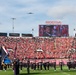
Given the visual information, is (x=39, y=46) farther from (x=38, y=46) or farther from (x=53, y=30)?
(x=53, y=30)

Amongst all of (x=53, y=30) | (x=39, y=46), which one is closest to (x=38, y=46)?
(x=39, y=46)

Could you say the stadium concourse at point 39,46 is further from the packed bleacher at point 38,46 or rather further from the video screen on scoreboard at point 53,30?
the video screen on scoreboard at point 53,30

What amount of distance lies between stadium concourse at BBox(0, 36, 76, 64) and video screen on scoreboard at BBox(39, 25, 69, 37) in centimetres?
311

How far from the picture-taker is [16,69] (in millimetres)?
26797

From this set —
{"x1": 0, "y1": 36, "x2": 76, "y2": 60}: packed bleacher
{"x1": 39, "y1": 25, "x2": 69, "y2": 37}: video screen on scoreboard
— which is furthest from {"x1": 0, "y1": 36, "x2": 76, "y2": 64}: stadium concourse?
{"x1": 39, "y1": 25, "x2": 69, "y2": 37}: video screen on scoreboard

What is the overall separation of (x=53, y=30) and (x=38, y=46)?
8853 millimetres

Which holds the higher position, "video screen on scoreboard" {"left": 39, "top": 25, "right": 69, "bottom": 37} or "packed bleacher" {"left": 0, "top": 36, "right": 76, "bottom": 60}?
"video screen on scoreboard" {"left": 39, "top": 25, "right": 69, "bottom": 37}

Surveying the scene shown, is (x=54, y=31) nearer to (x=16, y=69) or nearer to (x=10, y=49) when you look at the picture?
(x=10, y=49)

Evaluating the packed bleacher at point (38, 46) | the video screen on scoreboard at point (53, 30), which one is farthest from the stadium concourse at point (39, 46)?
the video screen on scoreboard at point (53, 30)

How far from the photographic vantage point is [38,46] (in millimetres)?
81938

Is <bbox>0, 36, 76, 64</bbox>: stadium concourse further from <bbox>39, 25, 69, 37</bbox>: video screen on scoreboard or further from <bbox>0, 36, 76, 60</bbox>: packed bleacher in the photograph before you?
<bbox>39, 25, 69, 37</bbox>: video screen on scoreboard

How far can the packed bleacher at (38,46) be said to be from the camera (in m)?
78.6

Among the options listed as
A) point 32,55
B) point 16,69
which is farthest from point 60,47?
point 16,69

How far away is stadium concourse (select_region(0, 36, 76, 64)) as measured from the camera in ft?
257
